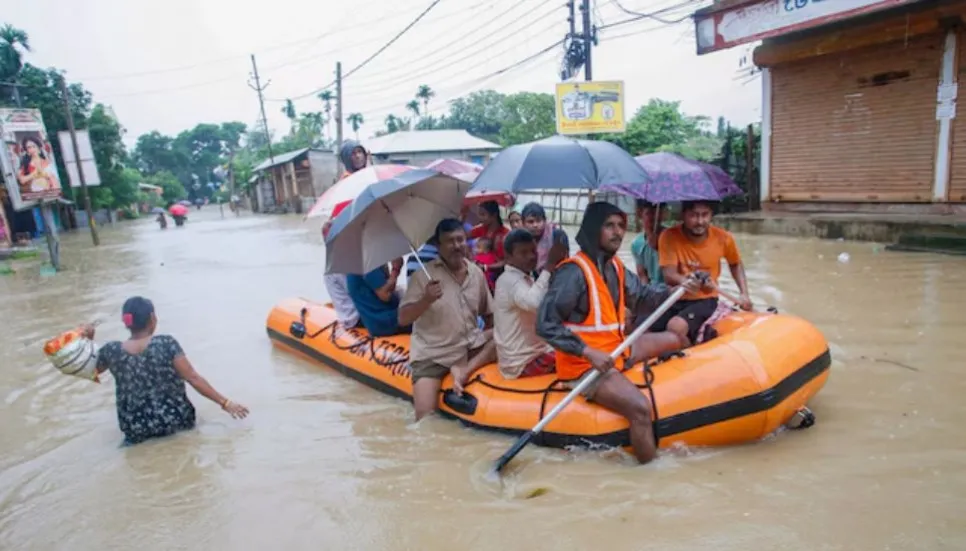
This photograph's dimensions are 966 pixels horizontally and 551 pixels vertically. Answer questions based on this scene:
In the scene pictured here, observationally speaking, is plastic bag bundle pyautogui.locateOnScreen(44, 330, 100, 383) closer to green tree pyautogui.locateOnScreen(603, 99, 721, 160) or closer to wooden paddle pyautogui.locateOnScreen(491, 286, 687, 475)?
wooden paddle pyautogui.locateOnScreen(491, 286, 687, 475)

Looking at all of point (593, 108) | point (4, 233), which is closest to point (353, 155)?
point (593, 108)

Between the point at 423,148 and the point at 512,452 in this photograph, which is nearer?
the point at 512,452

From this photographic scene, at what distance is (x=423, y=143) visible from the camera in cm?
3072

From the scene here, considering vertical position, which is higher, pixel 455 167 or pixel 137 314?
pixel 455 167

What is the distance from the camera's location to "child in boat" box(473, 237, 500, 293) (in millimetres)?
5266

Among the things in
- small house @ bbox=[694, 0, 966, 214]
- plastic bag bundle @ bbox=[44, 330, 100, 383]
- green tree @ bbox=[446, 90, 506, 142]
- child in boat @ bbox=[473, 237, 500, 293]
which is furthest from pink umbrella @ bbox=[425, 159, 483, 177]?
green tree @ bbox=[446, 90, 506, 142]

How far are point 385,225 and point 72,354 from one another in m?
2.09

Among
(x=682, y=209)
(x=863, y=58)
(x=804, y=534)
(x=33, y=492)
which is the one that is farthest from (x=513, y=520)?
(x=863, y=58)

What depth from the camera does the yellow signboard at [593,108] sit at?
16.0m

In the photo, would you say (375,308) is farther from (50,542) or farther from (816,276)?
(816,276)

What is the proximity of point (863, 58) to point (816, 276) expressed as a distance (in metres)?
4.94

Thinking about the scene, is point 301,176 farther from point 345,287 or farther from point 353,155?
point 345,287

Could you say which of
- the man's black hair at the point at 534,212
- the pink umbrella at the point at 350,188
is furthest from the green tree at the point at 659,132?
the pink umbrella at the point at 350,188

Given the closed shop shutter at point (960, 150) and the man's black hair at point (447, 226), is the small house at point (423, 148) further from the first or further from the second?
the man's black hair at point (447, 226)
